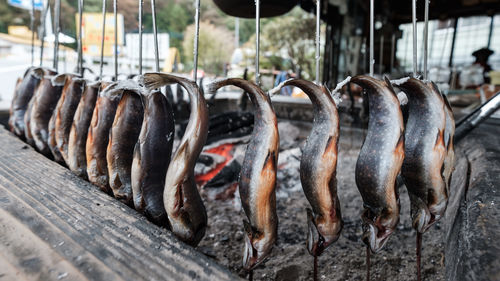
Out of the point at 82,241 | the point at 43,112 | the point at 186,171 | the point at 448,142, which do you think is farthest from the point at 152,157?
the point at 43,112

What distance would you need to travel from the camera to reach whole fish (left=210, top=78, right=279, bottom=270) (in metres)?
1.30

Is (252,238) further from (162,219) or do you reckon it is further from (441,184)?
(441,184)

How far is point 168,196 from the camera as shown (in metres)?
1.39

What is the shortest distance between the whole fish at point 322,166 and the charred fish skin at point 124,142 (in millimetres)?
869

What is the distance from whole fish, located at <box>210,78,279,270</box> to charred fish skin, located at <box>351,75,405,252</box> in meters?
0.40

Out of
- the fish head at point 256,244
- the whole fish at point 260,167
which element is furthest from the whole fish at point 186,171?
the fish head at point 256,244

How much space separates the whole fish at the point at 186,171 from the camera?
51.8 inches

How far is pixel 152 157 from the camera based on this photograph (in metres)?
1.52

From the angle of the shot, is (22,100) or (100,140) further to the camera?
(22,100)

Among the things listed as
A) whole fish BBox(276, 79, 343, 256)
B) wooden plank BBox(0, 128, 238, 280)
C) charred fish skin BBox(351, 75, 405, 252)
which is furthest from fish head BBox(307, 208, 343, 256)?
wooden plank BBox(0, 128, 238, 280)

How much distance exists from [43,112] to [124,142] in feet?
4.53

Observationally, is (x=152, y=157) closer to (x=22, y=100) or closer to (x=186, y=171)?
(x=186, y=171)

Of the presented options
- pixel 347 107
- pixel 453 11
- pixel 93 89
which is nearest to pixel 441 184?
pixel 93 89

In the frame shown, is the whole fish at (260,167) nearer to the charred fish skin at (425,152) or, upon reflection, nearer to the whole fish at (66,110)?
the charred fish skin at (425,152)
